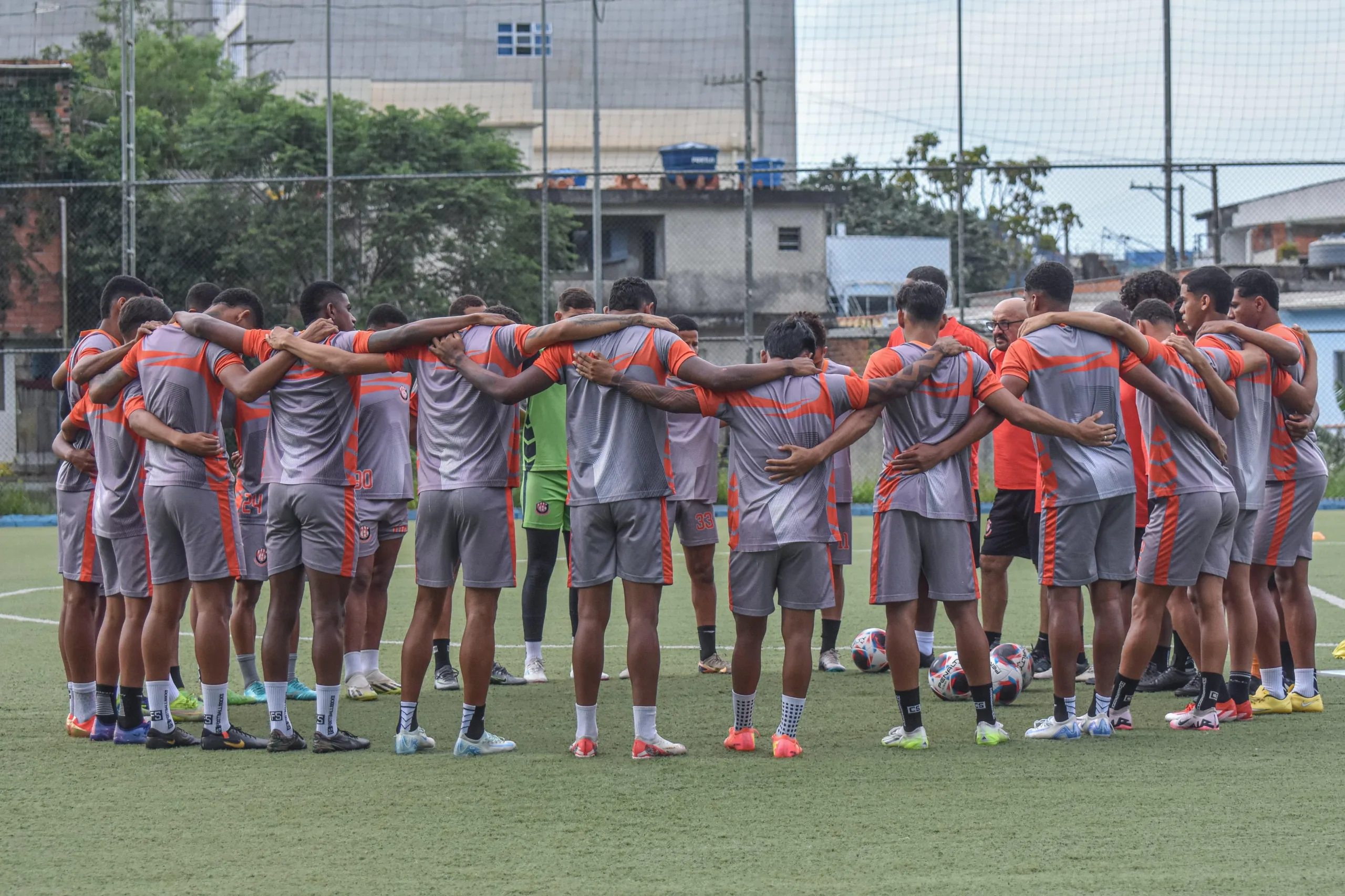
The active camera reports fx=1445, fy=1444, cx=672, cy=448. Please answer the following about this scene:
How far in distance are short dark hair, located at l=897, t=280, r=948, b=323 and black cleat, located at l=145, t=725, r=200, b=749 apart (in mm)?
4277

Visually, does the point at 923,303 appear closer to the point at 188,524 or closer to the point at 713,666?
the point at 713,666

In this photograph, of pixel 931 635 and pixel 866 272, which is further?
pixel 866 272

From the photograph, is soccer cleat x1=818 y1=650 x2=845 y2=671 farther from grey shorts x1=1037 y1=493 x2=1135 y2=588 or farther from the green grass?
grey shorts x1=1037 y1=493 x2=1135 y2=588

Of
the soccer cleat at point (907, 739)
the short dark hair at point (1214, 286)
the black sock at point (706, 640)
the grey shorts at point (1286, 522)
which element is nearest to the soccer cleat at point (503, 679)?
the black sock at point (706, 640)

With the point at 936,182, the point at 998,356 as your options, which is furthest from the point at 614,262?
the point at 998,356

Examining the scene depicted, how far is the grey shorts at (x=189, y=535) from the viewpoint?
7285 millimetres

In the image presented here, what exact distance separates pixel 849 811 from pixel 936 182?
17.1m

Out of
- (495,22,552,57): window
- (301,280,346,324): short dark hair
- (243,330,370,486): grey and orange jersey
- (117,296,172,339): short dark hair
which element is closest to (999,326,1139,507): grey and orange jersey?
(243,330,370,486): grey and orange jersey

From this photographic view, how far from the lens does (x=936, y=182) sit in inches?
854

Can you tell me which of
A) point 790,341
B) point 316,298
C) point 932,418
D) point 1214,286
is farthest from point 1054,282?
point 316,298

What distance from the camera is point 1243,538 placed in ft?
25.8

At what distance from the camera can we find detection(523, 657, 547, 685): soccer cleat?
943 centimetres

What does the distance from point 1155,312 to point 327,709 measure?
481 centimetres

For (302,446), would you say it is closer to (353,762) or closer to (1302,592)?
(353,762)
